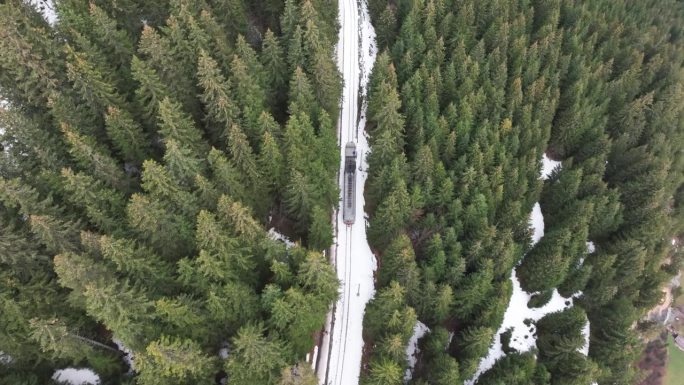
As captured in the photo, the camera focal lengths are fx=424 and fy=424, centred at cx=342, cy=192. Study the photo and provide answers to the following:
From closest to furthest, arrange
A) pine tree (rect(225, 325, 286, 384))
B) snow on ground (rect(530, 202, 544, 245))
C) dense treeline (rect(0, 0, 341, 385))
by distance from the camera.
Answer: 1. pine tree (rect(225, 325, 286, 384))
2. dense treeline (rect(0, 0, 341, 385))
3. snow on ground (rect(530, 202, 544, 245))

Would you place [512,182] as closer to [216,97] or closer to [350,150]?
[350,150]

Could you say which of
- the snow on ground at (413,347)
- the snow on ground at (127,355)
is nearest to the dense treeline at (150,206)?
the snow on ground at (127,355)

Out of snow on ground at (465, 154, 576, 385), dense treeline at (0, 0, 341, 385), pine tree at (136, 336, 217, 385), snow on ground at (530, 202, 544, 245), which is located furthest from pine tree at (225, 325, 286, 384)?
snow on ground at (530, 202, 544, 245)

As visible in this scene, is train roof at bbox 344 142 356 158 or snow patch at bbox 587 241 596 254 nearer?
train roof at bbox 344 142 356 158

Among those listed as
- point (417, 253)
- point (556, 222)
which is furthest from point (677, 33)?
point (417, 253)

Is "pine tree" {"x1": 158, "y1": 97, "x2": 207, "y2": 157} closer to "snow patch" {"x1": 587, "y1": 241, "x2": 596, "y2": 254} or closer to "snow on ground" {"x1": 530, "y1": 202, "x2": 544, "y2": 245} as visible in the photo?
"snow on ground" {"x1": 530, "y1": 202, "x2": 544, "y2": 245}

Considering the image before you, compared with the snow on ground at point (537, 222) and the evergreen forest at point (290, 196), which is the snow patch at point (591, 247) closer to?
the evergreen forest at point (290, 196)

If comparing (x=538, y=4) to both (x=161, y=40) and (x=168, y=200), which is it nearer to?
(x=161, y=40)
